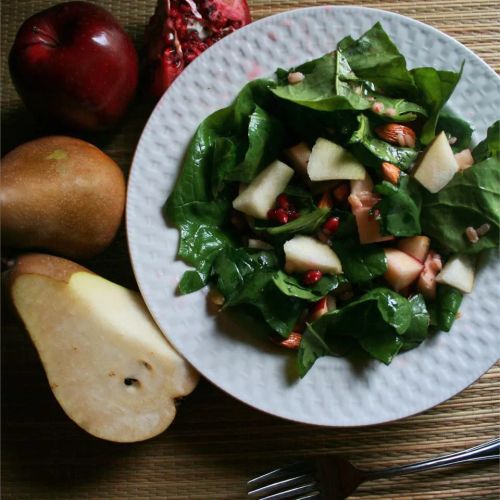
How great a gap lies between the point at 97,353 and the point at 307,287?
1.65 ft

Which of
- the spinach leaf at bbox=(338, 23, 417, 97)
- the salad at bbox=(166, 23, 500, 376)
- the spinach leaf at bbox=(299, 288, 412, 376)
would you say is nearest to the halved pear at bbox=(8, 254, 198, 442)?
the salad at bbox=(166, 23, 500, 376)

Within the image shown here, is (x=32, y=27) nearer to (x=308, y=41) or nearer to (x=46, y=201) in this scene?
(x=46, y=201)

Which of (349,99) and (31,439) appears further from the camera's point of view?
(31,439)

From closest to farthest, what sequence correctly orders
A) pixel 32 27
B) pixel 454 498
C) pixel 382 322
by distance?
pixel 382 322, pixel 32 27, pixel 454 498

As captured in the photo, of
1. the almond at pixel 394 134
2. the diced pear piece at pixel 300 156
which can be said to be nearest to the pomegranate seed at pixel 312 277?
the diced pear piece at pixel 300 156

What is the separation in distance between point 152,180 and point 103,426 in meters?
0.58

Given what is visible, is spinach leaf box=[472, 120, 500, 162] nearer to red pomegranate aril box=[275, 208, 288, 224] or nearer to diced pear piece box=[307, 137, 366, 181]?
diced pear piece box=[307, 137, 366, 181]

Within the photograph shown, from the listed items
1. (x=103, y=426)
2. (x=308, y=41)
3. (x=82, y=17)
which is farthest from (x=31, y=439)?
(x=308, y=41)

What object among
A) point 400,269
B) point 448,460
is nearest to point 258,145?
point 400,269

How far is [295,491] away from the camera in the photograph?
1.42m

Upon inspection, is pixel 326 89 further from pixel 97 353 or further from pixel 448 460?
pixel 448 460

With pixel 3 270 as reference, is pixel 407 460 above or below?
Result: below

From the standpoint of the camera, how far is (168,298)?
1.35 metres

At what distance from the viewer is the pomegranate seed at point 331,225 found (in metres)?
1.34
